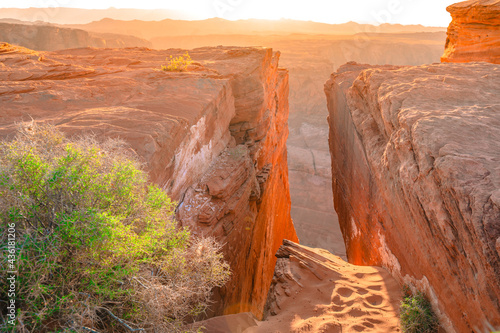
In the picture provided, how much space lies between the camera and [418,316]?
4.39 metres

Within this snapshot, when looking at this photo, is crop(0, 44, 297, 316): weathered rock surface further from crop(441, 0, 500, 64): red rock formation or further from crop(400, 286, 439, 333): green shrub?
crop(441, 0, 500, 64): red rock formation

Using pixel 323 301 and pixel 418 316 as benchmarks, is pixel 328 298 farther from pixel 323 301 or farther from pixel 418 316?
pixel 418 316

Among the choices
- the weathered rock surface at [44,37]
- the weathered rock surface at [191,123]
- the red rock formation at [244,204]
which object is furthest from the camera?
the weathered rock surface at [44,37]

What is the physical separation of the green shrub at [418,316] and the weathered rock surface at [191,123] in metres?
3.65

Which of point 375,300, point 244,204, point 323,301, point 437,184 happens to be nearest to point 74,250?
point 323,301

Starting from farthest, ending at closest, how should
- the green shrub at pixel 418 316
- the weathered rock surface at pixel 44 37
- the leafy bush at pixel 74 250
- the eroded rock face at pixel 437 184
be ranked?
the weathered rock surface at pixel 44 37, the green shrub at pixel 418 316, the eroded rock face at pixel 437 184, the leafy bush at pixel 74 250

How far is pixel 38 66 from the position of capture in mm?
9414

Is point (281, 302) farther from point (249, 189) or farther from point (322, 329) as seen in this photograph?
point (249, 189)

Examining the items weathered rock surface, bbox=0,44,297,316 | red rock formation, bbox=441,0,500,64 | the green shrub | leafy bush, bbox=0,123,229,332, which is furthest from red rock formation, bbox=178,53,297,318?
red rock formation, bbox=441,0,500,64

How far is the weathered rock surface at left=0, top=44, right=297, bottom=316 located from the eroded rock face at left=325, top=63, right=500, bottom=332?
11.1 feet

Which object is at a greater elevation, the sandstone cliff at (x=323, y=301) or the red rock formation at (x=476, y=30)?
the red rock formation at (x=476, y=30)

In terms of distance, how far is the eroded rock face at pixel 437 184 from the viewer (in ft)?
11.9

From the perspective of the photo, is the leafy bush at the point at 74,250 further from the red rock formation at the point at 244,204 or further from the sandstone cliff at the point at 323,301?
the red rock formation at the point at 244,204

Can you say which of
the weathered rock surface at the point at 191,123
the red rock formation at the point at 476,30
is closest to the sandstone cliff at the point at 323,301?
the weathered rock surface at the point at 191,123
